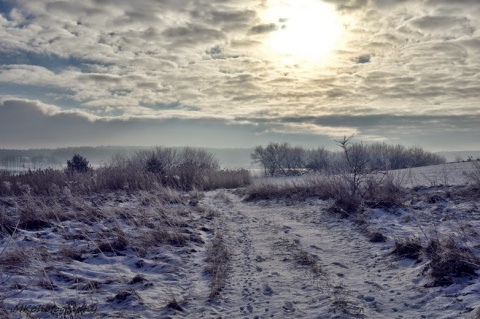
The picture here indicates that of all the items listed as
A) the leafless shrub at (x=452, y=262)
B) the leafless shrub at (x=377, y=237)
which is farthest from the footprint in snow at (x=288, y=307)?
→ the leafless shrub at (x=377, y=237)

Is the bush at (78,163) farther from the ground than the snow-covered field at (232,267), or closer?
farther from the ground

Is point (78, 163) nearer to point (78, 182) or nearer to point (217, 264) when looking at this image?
point (78, 182)

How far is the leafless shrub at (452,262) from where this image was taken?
540cm

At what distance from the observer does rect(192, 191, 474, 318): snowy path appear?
15.6 ft

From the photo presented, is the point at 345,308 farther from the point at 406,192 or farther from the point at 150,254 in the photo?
the point at 406,192

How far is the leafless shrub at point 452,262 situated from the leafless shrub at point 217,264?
3397mm

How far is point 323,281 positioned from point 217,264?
210 cm

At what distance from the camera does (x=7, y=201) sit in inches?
507

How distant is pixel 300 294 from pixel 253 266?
1649 mm

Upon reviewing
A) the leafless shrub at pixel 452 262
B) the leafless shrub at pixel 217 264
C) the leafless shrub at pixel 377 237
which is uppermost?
the leafless shrub at pixel 452 262

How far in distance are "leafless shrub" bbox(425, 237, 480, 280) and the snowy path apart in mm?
293

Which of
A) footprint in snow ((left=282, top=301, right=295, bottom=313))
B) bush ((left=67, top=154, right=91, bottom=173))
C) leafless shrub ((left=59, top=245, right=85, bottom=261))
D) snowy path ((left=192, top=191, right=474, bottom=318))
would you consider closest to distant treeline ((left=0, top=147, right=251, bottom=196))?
bush ((left=67, top=154, right=91, bottom=173))

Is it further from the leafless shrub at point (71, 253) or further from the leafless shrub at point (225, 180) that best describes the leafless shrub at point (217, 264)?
the leafless shrub at point (225, 180)

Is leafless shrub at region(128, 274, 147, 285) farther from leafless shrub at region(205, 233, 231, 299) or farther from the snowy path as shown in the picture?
the snowy path
